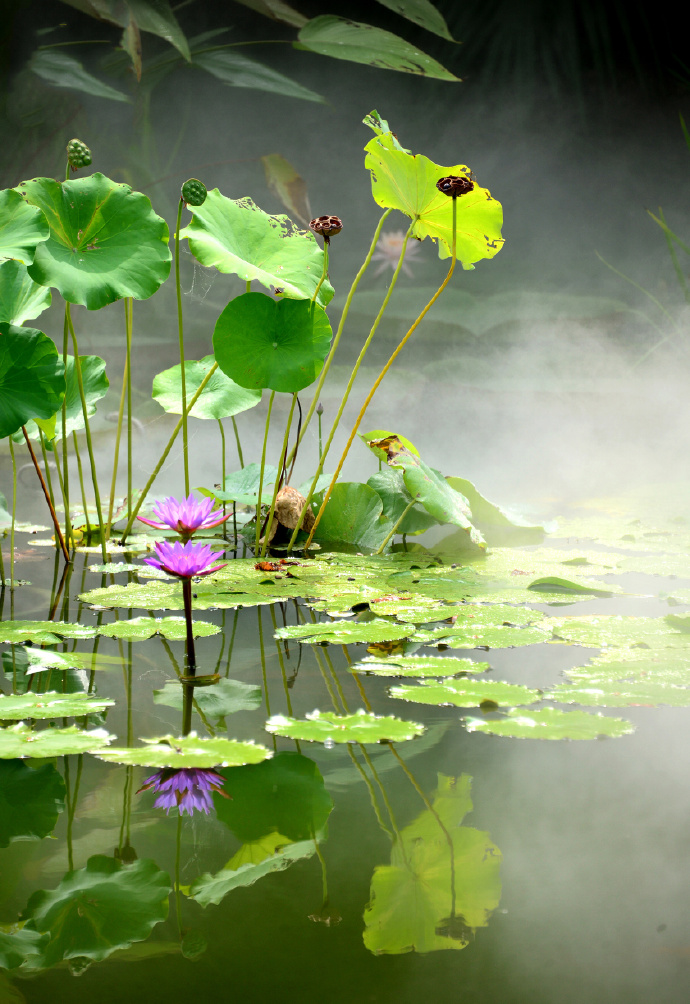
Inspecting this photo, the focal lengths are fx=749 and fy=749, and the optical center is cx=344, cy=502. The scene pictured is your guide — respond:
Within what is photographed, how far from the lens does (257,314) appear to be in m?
1.30

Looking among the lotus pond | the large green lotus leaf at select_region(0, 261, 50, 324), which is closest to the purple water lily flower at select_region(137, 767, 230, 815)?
the lotus pond

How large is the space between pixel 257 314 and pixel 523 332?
2.75 metres

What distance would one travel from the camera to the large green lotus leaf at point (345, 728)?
0.65 m

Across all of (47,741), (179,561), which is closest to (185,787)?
(47,741)

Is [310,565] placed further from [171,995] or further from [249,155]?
[249,155]

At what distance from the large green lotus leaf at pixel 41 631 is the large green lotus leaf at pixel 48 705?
0.18 meters

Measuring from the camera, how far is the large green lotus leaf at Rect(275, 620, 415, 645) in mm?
958

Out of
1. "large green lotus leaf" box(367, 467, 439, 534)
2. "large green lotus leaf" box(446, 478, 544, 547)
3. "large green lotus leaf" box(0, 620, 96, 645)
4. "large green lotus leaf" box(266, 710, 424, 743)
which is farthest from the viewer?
"large green lotus leaf" box(446, 478, 544, 547)

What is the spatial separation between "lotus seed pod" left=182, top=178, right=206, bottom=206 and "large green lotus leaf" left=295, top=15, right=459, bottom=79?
9.02 feet

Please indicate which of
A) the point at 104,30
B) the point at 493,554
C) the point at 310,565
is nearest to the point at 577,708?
the point at 310,565

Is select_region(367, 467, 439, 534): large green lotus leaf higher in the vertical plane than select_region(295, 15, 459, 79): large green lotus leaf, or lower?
lower

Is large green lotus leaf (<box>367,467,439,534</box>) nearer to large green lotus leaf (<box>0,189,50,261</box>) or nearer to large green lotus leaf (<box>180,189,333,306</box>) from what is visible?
large green lotus leaf (<box>180,189,333,306</box>)

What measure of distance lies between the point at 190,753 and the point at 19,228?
0.78 metres

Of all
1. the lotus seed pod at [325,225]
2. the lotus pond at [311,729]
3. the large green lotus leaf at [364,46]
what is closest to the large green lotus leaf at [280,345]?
the lotus pond at [311,729]
